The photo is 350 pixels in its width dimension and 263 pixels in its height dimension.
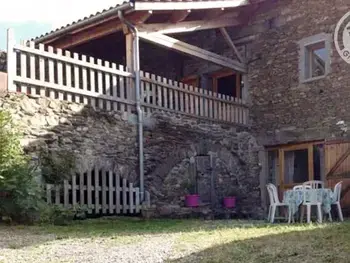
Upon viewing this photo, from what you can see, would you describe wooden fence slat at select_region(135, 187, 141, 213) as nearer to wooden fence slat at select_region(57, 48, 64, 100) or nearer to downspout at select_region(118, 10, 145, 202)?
downspout at select_region(118, 10, 145, 202)

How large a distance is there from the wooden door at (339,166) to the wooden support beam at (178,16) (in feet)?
13.4

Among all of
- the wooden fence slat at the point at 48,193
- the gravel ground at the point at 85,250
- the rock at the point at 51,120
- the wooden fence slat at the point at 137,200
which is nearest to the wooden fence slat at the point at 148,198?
the wooden fence slat at the point at 137,200

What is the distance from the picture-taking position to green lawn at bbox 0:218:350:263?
4.64m

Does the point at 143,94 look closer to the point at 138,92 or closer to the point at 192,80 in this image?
the point at 138,92

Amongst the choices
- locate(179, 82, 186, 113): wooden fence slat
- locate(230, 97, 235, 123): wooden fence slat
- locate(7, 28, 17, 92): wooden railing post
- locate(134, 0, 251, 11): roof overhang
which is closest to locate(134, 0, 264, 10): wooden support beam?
locate(134, 0, 251, 11): roof overhang

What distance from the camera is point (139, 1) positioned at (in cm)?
937

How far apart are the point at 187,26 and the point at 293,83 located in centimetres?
287

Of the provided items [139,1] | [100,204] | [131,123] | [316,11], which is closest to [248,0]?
[316,11]

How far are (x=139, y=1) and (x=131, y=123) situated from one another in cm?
225

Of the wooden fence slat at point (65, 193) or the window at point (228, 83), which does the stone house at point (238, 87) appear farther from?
the wooden fence slat at point (65, 193)

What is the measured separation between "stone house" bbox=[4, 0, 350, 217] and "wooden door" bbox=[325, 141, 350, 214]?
2 centimetres

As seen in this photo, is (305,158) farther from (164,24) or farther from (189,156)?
(164,24)

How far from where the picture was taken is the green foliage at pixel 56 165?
807 centimetres

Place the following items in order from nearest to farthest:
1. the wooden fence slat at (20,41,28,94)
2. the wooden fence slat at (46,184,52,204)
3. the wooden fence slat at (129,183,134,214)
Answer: the wooden fence slat at (46,184,52,204) < the wooden fence slat at (20,41,28,94) < the wooden fence slat at (129,183,134,214)
